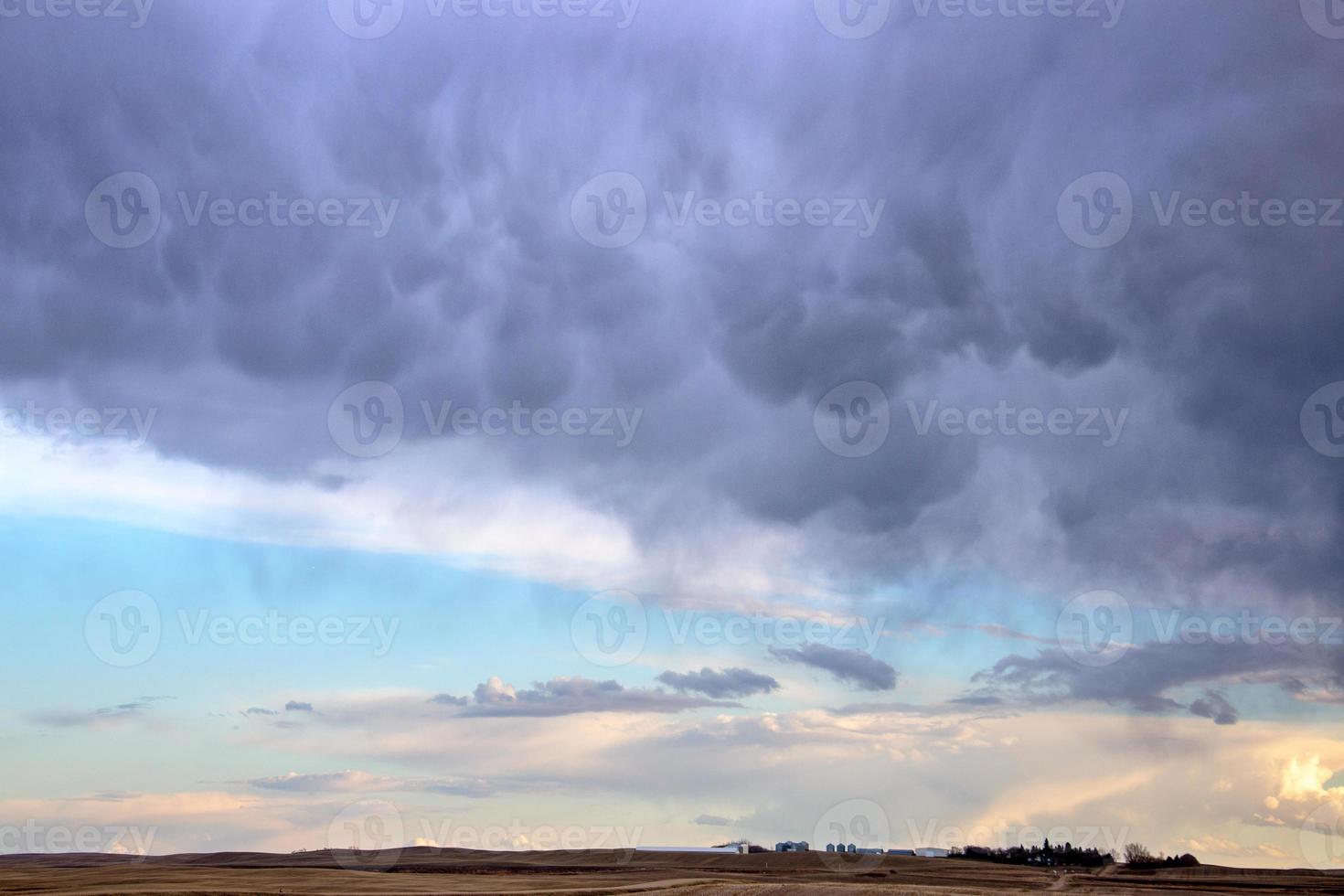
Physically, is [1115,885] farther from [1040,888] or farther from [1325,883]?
[1325,883]

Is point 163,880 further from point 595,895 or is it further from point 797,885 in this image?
point 797,885


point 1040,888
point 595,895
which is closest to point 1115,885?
point 1040,888

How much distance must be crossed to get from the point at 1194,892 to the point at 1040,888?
1852cm

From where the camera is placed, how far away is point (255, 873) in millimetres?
153500

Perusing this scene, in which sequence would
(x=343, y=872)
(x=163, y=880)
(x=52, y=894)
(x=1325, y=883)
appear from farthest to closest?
(x=1325, y=883) < (x=343, y=872) < (x=163, y=880) < (x=52, y=894)

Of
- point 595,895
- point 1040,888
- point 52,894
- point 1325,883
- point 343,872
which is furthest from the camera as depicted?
point 1325,883

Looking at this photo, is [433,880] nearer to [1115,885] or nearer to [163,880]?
[163,880]

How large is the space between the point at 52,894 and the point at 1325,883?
577ft

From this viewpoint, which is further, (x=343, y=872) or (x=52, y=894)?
(x=343, y=872)

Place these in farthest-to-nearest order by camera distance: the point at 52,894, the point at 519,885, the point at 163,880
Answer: the point at 519,885, the point at 163,880, the point at 52,894

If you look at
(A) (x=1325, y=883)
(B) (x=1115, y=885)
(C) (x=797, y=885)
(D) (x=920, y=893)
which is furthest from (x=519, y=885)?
(A) (x=1325, y=883)

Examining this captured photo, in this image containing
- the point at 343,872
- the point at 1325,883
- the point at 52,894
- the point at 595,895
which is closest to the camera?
the point at 52,894

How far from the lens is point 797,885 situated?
128625 millimetres

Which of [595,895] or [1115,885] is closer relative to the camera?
[595,895]
